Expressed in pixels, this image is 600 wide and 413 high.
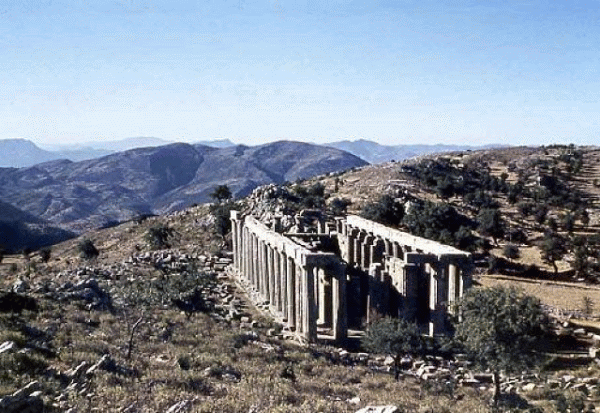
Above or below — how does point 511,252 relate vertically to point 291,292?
below

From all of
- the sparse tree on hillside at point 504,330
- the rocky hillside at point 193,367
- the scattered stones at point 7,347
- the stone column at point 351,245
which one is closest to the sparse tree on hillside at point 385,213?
the stone column at point 351,245

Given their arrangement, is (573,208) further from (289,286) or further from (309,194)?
(289,286)

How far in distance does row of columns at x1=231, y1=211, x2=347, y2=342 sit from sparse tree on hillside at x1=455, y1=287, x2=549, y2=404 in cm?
1106

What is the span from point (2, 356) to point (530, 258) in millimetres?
62543

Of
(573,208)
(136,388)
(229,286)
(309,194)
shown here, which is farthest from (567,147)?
(136,388)

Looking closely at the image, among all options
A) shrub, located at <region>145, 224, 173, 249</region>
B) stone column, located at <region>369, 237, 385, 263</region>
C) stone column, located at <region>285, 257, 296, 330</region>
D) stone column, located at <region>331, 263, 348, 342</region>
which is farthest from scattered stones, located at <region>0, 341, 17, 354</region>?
shrub, located at <region>145, 224, 173, 249</region>

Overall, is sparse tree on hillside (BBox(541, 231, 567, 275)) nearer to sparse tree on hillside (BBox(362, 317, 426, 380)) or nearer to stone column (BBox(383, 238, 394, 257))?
stone column (BBox(383, 238, 394, 257))

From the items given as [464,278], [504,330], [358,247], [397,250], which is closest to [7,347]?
[504,330]

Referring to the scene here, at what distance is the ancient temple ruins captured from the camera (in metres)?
37.5

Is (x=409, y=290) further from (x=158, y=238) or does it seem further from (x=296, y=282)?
(x=158, y=238)

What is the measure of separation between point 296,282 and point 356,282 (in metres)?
6.88

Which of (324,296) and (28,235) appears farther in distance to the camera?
(28,235)

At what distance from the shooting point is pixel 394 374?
2992 cm

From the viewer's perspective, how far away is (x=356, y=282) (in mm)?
45719
